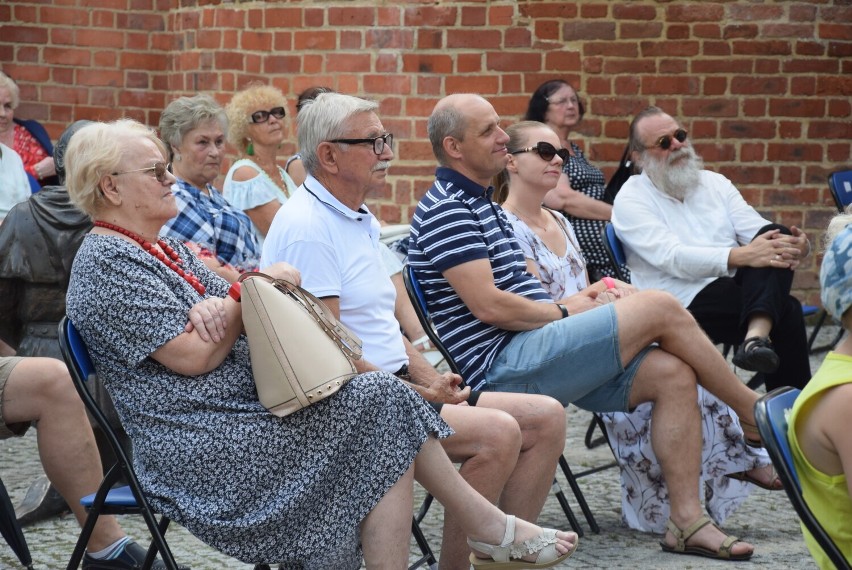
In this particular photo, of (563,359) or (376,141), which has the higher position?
(376,141)

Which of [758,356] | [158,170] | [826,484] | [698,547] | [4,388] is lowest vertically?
[698,547]

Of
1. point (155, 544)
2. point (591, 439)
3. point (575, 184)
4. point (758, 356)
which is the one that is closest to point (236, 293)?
point (155, 544)

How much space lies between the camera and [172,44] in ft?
31.8

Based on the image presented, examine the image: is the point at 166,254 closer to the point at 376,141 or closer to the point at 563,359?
the point at 376,141

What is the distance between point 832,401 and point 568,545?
122cm

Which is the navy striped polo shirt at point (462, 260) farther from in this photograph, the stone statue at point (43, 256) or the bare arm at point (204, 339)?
the stone statue at point (43, 256)

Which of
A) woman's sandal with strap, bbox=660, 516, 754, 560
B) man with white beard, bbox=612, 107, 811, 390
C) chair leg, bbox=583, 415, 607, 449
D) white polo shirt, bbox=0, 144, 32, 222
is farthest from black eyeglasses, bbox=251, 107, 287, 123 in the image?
woman's sandal with strap, bbox=660, 516, 754, 560

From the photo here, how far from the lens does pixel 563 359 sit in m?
4.30

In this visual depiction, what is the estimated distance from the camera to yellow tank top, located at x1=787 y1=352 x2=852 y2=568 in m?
2.57

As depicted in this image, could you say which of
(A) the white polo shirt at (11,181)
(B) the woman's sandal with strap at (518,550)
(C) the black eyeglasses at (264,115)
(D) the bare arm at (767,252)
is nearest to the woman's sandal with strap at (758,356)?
(D) the bare arm at (767,252)

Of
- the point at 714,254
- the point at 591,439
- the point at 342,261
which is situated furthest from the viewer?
the point at 591,439

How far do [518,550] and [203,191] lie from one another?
8.87 ft

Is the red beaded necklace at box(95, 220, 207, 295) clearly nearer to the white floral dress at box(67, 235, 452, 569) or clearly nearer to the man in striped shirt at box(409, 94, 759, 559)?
the white floral dress at box(67, 235, 452, 569)

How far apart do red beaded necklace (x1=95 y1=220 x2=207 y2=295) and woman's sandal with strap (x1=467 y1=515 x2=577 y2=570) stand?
3.53 feet
